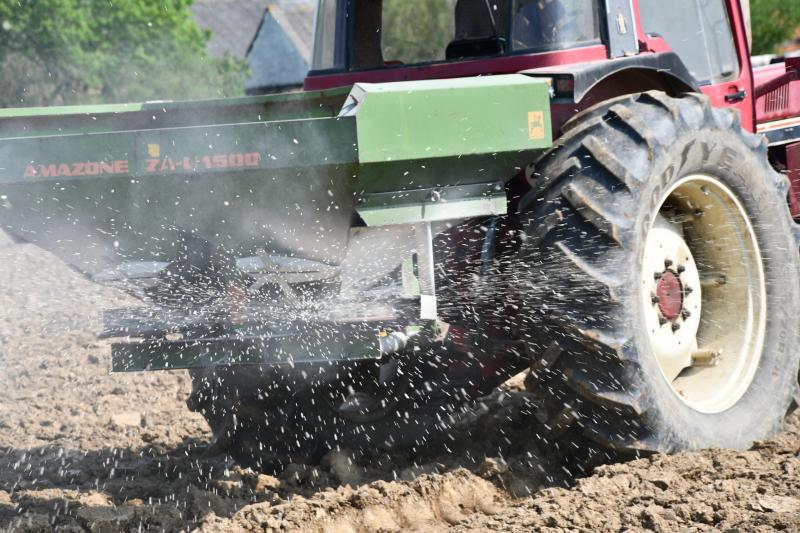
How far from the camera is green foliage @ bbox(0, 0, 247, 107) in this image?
71.1ft

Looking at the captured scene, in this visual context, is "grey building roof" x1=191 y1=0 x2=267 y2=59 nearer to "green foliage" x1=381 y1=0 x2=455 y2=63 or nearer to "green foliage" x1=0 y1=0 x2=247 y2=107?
"green foliage" x1=0 y1=0 x2=247 y2=107

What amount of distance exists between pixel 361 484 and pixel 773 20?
17850 mm

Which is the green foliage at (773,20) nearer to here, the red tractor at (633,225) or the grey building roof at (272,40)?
the red tractor at (633,225)

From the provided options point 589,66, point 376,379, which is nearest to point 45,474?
point 376,379

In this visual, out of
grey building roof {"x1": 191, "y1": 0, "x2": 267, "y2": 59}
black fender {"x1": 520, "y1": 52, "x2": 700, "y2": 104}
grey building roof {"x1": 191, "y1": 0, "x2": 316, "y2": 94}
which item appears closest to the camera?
black fender {"x1": 520, "y1": 52, "x2": 700, "y2": 104}

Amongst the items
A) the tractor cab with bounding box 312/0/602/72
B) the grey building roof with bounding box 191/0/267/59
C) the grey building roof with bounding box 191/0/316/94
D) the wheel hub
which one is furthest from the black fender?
the grey building roof with bounding box 191/0/267/59

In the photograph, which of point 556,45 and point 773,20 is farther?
point 773,20

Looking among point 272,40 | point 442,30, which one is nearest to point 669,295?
point 442,30

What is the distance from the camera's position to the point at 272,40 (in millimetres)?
38344

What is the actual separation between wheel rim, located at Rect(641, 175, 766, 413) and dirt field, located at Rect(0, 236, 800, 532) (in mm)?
375

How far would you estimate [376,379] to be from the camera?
441 cm

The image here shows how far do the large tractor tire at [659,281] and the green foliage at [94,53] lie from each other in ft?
60.9

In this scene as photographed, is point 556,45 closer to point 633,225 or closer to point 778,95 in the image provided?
point 633,225

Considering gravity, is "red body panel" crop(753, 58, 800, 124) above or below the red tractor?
above
